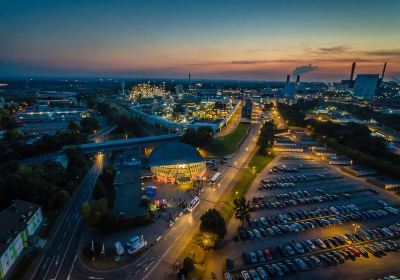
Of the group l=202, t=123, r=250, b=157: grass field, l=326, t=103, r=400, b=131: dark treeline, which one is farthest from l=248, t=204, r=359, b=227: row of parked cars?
l=326, t=103, r=400, b=131: dark treeline

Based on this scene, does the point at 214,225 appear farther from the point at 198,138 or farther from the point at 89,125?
the point at 89,125

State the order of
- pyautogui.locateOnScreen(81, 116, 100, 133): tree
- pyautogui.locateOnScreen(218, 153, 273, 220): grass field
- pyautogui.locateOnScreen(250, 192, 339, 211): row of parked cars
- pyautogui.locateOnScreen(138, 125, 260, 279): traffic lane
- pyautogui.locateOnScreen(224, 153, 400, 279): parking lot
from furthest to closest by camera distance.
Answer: pyautogui.locateOnScreen(81, 116, 100, 133): tree < pyautogui.locateOnScreen(250, 192, 339, 211): row of parked cars < pyautogui.locateOnScreen(218, 153, 273, 220): grass field < pyautogui.locateOnScreen(224, 153, 400, 279): parking lot < pyautogui.locateOnScreen(138, 125, 260, 279): traffic lane

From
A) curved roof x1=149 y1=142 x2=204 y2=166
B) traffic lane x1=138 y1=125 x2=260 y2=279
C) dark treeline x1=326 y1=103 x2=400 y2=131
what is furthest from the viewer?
dark treeline x1=326 y1=103 x2=400 y2=131

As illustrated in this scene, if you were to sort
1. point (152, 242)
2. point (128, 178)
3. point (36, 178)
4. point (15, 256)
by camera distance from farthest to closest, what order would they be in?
point (128, 178), point (36, 178), point (152, 242), point (15, 256)

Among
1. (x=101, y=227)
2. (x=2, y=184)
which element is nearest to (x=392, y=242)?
(x=101, y=227)

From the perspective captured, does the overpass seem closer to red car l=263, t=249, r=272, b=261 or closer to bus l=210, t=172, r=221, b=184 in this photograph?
bus l=210, t=172, r=221, b=184

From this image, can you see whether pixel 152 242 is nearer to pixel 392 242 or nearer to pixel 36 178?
pixel 36 178
